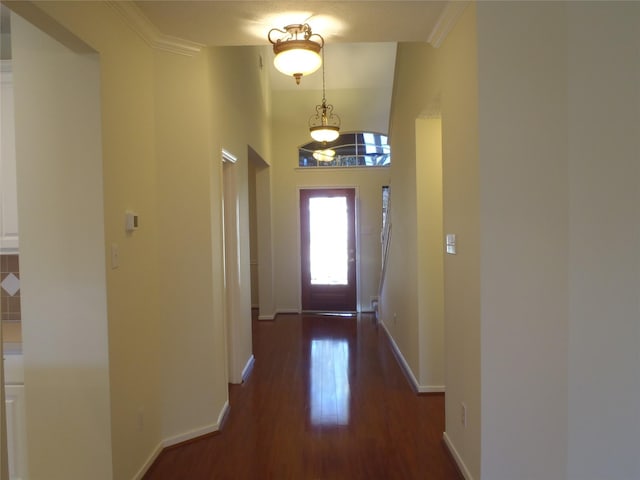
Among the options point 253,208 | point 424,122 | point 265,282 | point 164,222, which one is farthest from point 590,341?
A: point 253,208

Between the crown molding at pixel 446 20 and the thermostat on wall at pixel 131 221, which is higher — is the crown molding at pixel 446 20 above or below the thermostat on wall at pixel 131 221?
above

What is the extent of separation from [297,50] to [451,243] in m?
1.42

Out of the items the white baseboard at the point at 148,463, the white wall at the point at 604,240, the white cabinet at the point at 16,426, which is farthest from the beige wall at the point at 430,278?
the white cabinet at the point at 16,426

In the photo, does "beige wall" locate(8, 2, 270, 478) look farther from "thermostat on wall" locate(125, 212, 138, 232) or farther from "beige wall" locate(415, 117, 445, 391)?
"beige wall" locate(415, 117, 445, 391)

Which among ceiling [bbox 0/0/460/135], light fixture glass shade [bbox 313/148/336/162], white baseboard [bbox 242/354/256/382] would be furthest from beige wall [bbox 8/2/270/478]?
light fixture glass shade [bbox 313/148/336/162]

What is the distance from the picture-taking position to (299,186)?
21.9 ft

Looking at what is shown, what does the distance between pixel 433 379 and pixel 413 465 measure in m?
1.09

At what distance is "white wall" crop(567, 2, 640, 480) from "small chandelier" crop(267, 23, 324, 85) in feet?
4.23

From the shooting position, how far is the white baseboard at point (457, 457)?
7.14ft

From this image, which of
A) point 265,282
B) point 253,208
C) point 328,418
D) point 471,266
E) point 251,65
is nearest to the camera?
point 471,266

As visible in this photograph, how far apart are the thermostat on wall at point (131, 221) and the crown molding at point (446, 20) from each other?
2053 mm

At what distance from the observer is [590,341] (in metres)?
1.95

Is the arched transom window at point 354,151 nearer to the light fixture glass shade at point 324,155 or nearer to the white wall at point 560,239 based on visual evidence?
the light fixture glass shade at point 324,155

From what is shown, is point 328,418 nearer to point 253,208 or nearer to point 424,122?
point 424,122
